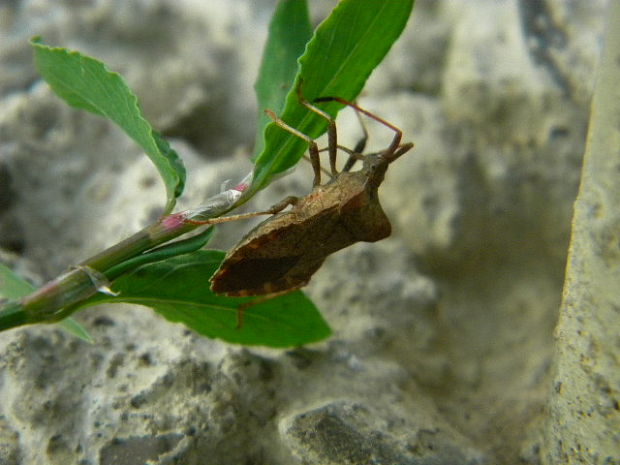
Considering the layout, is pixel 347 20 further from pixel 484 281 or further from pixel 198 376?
pixel 484 281

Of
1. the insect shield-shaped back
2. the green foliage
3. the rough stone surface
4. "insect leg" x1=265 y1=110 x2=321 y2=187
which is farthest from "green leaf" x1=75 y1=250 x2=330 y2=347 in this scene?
"insect leg" x1=265 y1=110 x2=321 y2=187

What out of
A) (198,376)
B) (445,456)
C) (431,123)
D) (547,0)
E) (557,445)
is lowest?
(557,445)

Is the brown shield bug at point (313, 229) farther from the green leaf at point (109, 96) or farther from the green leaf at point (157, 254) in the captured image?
the green leaf at point (109, 96)

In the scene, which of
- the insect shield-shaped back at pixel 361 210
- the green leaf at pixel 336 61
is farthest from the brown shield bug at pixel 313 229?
the green leaf at pixel 336 61

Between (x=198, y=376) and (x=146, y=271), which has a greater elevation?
(x=146, y=271)

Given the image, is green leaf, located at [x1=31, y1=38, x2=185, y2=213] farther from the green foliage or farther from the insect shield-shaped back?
the insect shield-shaped back

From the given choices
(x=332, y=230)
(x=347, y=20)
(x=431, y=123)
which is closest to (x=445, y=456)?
(x=332, y=230)

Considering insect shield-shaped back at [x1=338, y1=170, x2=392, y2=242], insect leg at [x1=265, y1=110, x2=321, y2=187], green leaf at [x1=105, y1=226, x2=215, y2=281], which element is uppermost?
insect leg at [x1=265, y1=110, x2=321, y2=187]
